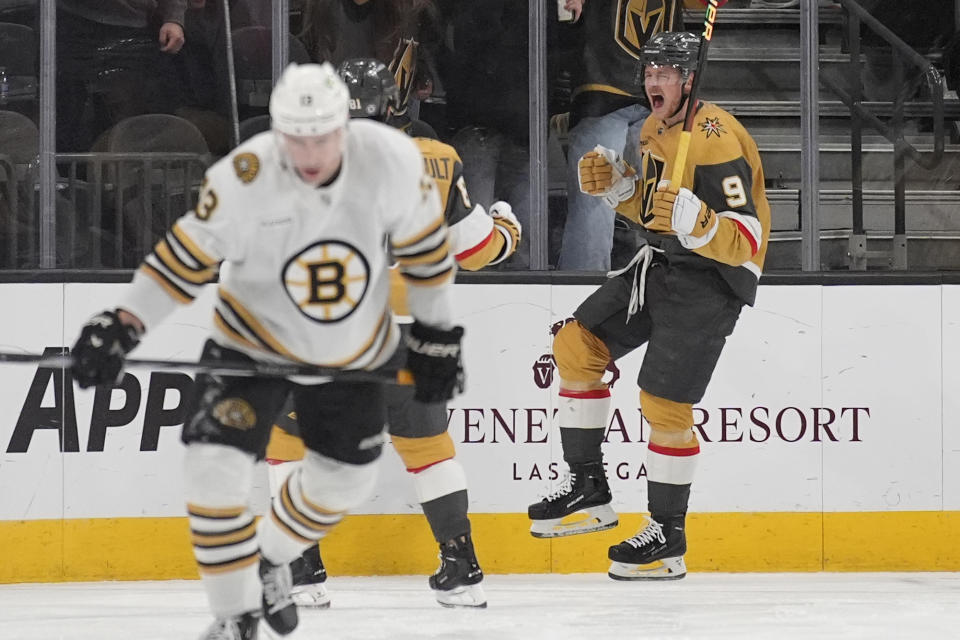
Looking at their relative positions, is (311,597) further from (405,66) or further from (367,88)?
(405,66)

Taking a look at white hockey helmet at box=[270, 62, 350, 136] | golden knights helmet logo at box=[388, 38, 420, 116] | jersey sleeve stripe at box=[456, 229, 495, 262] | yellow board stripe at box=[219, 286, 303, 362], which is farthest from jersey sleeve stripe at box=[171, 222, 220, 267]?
golden knights helmet logo at box=[388, 38, 420, 116]

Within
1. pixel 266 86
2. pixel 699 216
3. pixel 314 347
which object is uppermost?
pixel 266 86

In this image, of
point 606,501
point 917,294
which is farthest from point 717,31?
point 606,501

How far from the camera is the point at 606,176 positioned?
393 centimetres

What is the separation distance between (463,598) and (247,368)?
1199 millimetres

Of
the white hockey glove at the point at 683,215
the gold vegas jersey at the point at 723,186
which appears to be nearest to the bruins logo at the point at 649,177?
the gold vegas jersey at the point at 723,186

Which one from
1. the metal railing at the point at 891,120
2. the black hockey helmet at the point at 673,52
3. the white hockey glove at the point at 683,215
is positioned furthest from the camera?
the metal railing at the point at 891,120

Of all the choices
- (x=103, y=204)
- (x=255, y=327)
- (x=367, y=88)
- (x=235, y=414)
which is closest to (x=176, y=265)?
(x=255, y=327)

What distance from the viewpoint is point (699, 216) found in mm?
3660

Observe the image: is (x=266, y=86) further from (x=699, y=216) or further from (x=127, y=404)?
(x=699, y=216)

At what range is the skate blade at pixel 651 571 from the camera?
394 cm

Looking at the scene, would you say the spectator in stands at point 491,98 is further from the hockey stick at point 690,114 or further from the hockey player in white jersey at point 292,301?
the hockey player in white jersey at point 292,301

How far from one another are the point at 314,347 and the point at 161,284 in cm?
32

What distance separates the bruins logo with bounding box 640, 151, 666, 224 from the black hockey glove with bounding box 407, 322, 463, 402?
3.68 ft
